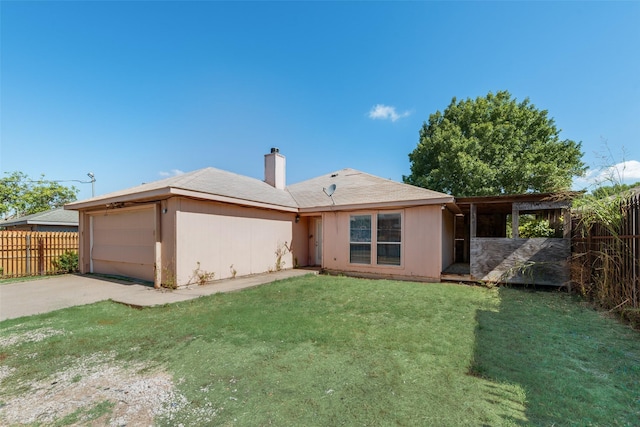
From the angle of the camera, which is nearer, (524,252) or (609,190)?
(609,190)

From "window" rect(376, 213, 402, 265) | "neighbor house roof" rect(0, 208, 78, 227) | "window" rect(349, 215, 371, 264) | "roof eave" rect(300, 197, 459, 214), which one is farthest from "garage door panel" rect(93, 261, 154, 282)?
"neighbor house roof" rect(0, 208, 78, 227)

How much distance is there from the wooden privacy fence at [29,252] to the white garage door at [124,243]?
1.89 m

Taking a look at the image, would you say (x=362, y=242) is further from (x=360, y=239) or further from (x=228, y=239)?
(x=228, y=239)

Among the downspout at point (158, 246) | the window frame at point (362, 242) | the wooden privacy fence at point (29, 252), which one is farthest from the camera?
the wooden privacy fence at point (29, 252)

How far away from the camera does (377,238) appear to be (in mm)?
9375

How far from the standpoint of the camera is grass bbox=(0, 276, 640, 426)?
2223mm

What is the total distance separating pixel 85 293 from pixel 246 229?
448 cm

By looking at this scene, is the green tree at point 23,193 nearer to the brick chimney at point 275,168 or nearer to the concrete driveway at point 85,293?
the concrete driveway at point 85,293

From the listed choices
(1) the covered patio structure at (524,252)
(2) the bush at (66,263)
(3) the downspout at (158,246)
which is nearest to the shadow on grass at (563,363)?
(1) the covered patio structure at (524,252)

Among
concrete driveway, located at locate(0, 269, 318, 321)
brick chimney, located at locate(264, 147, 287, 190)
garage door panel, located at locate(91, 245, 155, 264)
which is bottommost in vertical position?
concrete driveway, located at locate(0, 269, 318, 321)

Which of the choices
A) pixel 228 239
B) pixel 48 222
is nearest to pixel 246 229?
pixel 228 239

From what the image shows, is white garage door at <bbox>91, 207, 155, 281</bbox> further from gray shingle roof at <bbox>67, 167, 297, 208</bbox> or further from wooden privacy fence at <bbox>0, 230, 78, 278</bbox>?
wooden privacy fence at <bbox>0, 230, 78, 278</bbox>

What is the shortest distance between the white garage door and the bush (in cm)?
124

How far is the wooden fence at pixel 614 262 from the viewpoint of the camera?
4328 millimetres
